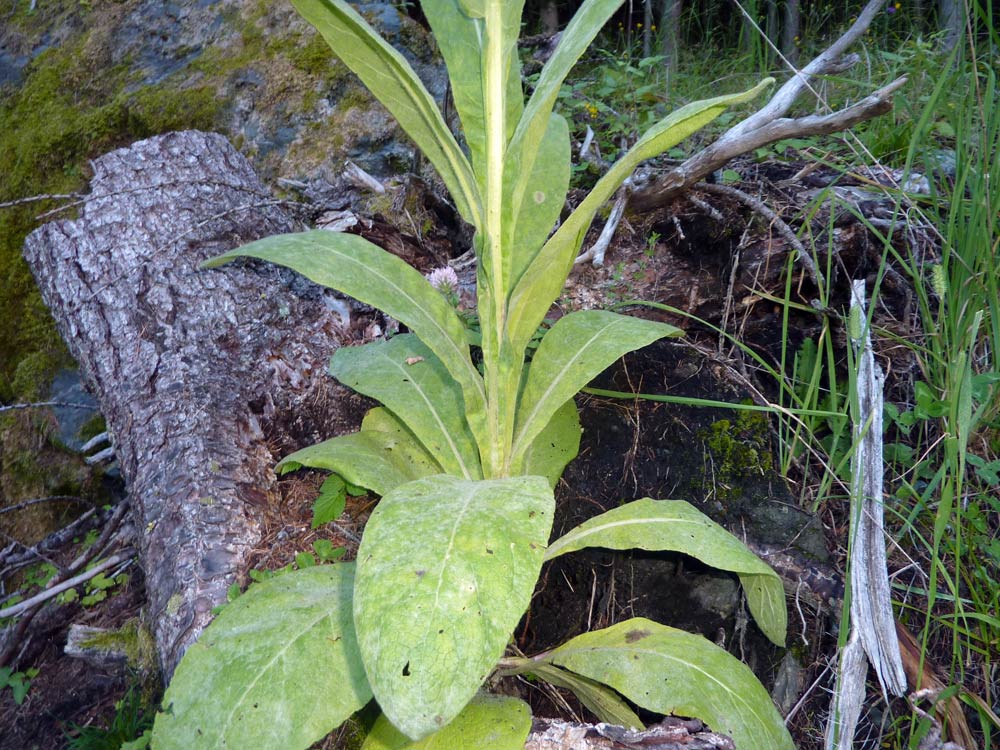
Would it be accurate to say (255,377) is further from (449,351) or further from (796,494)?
(796,494)

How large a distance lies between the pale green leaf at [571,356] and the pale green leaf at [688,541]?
10.5 inches

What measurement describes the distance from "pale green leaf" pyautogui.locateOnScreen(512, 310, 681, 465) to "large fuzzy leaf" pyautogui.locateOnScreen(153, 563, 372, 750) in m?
0.61

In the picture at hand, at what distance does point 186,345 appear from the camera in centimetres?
210

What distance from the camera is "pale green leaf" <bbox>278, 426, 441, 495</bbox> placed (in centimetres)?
172

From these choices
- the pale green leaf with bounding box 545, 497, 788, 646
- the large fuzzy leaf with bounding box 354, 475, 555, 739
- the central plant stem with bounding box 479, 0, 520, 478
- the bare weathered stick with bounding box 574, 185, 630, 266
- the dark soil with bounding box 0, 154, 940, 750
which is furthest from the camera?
the bare weathered stick with bounding box 574, 185, 630, 266

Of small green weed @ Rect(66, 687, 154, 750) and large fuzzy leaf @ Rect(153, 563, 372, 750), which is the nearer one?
large fuzzy leaf @ Rect(153, 563, 372, 750)

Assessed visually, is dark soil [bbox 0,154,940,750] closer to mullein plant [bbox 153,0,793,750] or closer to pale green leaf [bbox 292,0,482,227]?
mullein plant [bbox 153,0,793,750]

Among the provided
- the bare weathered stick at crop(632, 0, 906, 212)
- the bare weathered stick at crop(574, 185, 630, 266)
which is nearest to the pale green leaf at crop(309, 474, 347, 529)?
the bare weathered stick at crop(574, 185, 630, 266)

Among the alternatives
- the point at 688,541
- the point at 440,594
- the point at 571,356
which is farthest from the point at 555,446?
the point at 440,594

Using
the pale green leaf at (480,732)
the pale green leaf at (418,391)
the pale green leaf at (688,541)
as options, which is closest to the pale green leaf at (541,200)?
the pale green leaf at (418,391)

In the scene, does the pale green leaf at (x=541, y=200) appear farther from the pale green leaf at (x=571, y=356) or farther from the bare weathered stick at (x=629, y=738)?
the bare weathered stick at (x=629, y=738)

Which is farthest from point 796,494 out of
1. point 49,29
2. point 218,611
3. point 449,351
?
point 49,29

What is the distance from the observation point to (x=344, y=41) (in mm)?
1558

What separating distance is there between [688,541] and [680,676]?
270 mm
